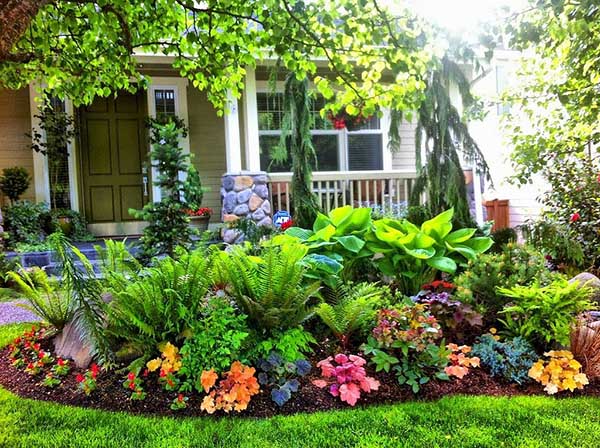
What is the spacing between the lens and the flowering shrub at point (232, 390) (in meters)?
2.40

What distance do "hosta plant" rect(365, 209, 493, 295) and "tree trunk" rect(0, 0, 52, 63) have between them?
9.16ft

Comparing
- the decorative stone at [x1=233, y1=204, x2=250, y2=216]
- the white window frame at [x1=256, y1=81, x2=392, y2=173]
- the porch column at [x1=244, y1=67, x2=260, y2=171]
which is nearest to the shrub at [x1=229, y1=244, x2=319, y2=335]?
the decorative stone at [x1=233, y1=204, x2=250, y2=216]

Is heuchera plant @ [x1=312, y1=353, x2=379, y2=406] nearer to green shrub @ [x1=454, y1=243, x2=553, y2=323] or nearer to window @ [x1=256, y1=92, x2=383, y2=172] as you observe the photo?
green shrub @ [x1=454, y1=243, x2=553, y2=323]

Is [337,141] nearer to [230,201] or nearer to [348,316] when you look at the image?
[230,201]

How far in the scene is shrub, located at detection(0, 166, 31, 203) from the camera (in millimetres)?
7180

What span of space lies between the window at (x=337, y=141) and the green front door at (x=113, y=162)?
229cm

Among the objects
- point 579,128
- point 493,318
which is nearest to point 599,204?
point 579,128

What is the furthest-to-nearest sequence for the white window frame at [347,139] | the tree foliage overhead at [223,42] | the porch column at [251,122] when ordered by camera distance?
the white window frame at [347,139] < the porch column at [251,122] < the tree foliage overhead at [223,42]

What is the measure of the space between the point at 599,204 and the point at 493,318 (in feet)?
10.6

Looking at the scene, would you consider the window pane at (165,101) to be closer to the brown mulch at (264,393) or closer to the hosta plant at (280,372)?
the brown mulch at (264,393)

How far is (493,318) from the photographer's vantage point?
3.37 metres

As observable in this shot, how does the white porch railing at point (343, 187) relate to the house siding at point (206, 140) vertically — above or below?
below

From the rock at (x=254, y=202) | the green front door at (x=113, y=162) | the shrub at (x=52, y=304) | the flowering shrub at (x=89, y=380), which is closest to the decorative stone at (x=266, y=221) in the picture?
the rock at (x=254, y=202)

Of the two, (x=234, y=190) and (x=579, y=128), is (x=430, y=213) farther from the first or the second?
(x=234, y=190)
